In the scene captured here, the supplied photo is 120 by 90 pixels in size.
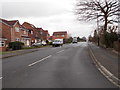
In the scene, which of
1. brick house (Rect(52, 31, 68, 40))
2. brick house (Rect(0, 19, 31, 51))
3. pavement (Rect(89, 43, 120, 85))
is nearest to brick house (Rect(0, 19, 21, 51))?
brick house (Rect(0, 19, 31, 51))

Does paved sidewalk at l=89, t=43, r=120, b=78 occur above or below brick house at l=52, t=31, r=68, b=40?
below

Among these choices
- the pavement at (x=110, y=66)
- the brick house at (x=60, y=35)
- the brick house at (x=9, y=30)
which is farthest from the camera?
the brick house at (x=60, y=35)

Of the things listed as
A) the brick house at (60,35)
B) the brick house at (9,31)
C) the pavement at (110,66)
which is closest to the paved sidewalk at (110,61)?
the pavement at (110,66)

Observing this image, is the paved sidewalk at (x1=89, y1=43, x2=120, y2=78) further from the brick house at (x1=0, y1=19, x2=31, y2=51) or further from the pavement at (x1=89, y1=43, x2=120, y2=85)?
the brick house at (x1=0, y1=19, x2=31, y2=51)

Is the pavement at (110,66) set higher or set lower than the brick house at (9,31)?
lower

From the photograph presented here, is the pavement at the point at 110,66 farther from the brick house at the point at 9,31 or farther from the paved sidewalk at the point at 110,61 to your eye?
the brick house at the point at 9,31

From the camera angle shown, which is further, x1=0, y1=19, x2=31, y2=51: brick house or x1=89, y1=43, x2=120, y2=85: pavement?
x1=0, y1=19, x2=31, y2=51: brick house

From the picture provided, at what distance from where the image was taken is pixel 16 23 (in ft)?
144

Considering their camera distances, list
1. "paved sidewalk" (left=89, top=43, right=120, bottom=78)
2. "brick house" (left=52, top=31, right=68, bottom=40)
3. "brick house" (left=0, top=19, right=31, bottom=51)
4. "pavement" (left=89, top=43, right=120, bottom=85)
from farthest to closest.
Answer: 1. "brick house" (left=52, top=31, right=68, bottom=40)
2. "brick house" (left=0, top=19, right=31, bottom=51)
3. "paved sidewalk" (left=89, top=43, right=120, bottom=78)
4. "pavement" (left=89, top=43, right=120, bottom=85)

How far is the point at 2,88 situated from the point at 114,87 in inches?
167

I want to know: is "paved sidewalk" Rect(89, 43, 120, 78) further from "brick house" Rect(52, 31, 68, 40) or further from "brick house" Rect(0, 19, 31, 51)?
"brick house" Rect(52, 31, 68, 40)

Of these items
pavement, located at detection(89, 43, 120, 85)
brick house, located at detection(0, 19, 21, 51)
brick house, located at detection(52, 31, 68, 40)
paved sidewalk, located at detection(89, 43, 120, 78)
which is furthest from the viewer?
brick house, located at detection(52, 31, 68, 40)

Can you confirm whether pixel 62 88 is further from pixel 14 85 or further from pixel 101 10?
pixel 101 10

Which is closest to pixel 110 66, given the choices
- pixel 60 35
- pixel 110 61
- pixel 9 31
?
pixel 110 61
